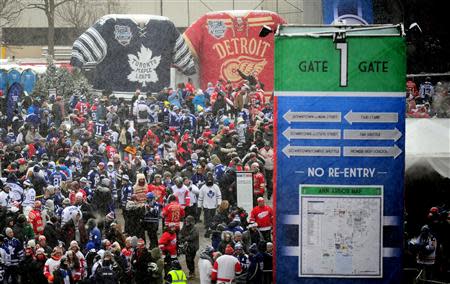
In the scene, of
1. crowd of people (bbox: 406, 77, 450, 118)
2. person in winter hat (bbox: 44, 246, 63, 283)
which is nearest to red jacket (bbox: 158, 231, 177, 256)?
person in winter hat (bbox: 44, 246, 63, 283)

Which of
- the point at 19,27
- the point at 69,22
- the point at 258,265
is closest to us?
the point at 258,265

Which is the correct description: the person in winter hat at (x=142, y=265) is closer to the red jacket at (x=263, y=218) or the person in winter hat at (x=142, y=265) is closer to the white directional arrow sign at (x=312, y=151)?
the red jacket at (x=263, y=218)

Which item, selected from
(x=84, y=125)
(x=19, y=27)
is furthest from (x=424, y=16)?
(x=19, y=27)

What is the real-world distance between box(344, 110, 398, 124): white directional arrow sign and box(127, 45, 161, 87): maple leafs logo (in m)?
26.7

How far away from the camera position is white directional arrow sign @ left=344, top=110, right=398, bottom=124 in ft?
38.1

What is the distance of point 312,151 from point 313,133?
209 mm

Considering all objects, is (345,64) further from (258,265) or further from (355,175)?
(258,265)

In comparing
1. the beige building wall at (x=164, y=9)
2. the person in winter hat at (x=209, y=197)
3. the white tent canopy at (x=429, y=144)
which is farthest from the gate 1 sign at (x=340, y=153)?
the beige building wall at (x=164, y=9)

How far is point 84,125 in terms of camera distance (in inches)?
1185

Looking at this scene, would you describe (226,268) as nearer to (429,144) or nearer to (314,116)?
(429,144)

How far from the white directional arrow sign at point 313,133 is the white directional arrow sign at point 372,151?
0.21m

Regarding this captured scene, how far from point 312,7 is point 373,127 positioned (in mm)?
17156

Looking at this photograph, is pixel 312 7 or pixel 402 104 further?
pixel 312 7

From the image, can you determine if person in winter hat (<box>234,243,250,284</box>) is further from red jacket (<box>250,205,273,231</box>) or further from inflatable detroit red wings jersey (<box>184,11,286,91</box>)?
inflatable detroit red wings jersey (<box>184,11,286,91</box>)
